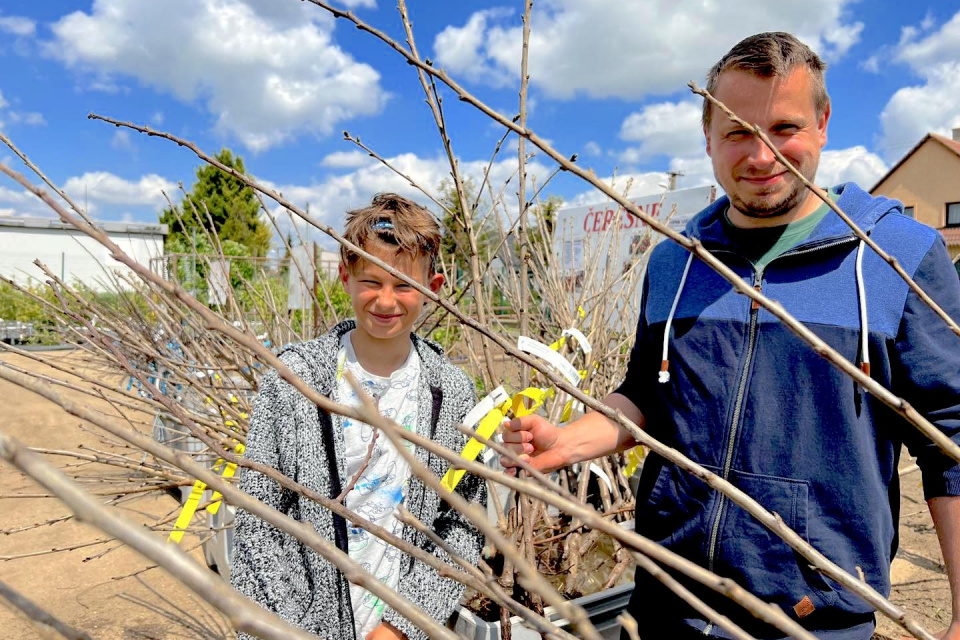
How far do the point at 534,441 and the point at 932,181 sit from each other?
28477mm

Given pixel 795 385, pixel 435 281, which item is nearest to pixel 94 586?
pixel 435 281

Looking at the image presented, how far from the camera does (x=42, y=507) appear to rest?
16.5ft

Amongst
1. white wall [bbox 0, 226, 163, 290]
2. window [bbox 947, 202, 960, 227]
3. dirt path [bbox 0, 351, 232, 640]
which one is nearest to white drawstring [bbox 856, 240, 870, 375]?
dirt path [bbox 0, 351, 232, 640]

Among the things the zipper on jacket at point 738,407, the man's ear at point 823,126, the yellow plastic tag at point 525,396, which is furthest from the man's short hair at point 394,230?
the man's ear at point 823,126

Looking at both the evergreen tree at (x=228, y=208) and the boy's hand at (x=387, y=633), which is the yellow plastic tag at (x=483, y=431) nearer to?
the boy's hand at (x=387, y=633)

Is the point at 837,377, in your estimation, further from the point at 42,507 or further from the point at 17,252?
the point at 17,252

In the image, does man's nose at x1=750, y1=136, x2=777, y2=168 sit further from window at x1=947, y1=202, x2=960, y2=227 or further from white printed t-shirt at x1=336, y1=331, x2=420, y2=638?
window at x1=947, y1=202, x2=960, y2=227

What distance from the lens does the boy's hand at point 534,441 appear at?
1.38 metres

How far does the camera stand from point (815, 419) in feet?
4.22

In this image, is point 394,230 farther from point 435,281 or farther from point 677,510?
point 677,510

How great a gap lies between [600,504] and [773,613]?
9.67ft

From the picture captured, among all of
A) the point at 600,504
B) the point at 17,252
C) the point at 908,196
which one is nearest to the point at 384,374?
the point at 600,504

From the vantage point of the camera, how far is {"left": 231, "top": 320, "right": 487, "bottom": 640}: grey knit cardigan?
150 centimetres

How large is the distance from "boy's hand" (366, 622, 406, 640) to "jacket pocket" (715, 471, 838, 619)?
79 cm
